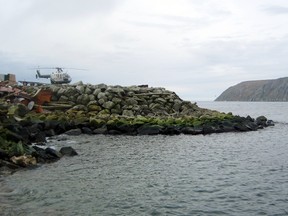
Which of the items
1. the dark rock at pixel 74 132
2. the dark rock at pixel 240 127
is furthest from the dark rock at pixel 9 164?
the dark rock at pixel 240 127

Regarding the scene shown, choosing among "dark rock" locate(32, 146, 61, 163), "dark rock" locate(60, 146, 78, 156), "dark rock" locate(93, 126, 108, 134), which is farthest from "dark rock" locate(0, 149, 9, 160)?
"dark rock" locate(93, 126, 108, 134)

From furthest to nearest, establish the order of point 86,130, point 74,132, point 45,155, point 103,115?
point 103,115 → point 86,130 → point 74,132 → point 45,155

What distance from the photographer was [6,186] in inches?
441

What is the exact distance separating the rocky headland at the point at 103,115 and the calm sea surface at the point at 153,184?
3438 mm

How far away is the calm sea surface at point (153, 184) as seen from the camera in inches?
369

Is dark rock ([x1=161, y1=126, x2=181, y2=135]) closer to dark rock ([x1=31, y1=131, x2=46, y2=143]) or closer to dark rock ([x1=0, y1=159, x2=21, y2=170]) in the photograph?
dark rock ([x1=31, y1=131, x2=46, y2=143])

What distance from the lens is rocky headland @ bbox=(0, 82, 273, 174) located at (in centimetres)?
2425

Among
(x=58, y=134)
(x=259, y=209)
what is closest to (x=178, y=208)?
(x=259, y=209)

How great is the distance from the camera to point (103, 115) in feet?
98.9

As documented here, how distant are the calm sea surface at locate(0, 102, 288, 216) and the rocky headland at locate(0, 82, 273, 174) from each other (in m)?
3.44

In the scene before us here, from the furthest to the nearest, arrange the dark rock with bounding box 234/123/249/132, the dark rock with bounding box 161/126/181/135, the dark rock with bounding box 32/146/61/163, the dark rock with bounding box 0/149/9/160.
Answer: the dark rock with bounding box 234/123/249/132
the dark rock with bounding box 161/126/181/135
the dark rock with bounding box 32/146/61/163
the dark rock with bounding box 0/149/9/160

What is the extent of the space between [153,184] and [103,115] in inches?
737

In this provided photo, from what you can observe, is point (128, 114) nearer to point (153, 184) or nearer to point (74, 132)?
point (74, 132)

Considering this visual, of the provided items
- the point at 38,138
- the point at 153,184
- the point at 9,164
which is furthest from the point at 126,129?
the point at 153,184
